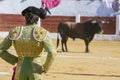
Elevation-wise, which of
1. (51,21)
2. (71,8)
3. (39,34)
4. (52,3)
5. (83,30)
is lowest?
(51,21)

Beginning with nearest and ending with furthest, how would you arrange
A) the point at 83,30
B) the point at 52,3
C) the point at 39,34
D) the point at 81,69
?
the point at 39,34
the point at 81,69
the point at 83,30
the point at 52,3

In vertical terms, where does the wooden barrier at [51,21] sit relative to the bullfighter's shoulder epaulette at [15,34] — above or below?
below

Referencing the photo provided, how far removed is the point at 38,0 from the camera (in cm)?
2412

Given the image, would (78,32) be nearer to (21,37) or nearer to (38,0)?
(38,0)

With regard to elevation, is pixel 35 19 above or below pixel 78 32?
above

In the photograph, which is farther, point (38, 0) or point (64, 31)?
point (38, 0)

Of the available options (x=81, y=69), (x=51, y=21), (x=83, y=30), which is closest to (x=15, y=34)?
(x=81, y=69)

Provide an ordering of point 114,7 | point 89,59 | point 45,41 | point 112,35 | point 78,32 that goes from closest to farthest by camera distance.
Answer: point 45,41 → point 89,59 → point 78,32 → point 112,35 → point 114,7

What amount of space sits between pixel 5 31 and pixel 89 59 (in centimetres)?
1128

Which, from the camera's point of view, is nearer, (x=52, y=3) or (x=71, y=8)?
(x=71, y=8)

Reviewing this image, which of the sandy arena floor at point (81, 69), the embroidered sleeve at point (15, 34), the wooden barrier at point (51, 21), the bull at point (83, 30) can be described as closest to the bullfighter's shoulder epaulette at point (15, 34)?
the embroidered sleeve at point (15, 34)

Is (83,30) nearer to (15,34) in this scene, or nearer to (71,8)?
(71,8)

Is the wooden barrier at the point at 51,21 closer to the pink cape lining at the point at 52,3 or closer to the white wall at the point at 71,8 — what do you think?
the white wall at the point at 71,8

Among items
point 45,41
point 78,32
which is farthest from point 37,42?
point 78,32
